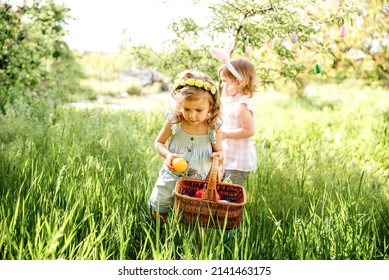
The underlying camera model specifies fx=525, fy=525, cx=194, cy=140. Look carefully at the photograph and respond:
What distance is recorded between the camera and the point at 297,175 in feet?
10.3

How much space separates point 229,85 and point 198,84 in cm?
55

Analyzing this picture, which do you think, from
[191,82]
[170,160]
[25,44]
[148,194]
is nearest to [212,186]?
[170,160]

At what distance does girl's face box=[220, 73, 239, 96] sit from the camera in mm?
2510

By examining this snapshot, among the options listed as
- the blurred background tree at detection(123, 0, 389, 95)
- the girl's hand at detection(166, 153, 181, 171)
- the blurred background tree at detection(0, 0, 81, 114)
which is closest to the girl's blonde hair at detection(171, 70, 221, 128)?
the girl's hand at detection(166, 153, 181, 171)

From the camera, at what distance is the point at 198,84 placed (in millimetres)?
2010

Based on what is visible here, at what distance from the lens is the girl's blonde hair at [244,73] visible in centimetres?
249

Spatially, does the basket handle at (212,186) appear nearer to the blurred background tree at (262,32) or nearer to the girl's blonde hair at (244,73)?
the girl's blonde hair at (244,73)

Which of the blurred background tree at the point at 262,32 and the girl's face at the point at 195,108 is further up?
the blurred background tree at the point at 262,32

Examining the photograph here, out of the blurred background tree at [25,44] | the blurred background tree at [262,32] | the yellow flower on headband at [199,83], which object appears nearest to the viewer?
the yellow flower on headband at [199,83]

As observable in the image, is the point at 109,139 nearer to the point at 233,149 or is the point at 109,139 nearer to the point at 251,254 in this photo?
the point at 233,149

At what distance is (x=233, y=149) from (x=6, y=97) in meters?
2.52

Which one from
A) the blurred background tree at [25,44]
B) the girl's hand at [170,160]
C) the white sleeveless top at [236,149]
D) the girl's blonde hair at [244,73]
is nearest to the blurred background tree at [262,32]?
the girl's blonde hair at [244,73]

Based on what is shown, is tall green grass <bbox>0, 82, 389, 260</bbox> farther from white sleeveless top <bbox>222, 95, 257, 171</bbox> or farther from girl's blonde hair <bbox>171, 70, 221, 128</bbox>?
girl's blonde hair <bbox>171, 70, 221, 128</bbox>
